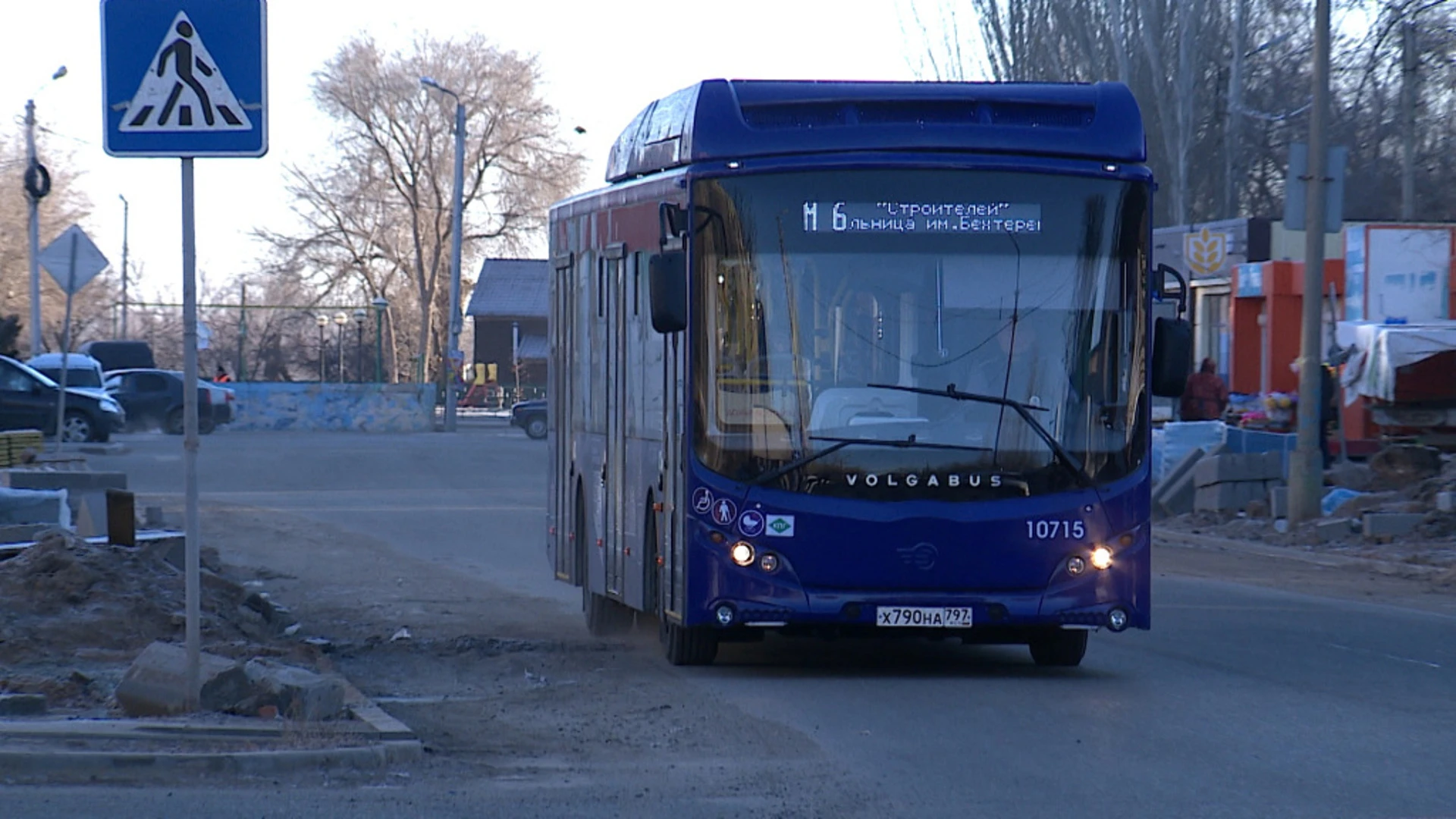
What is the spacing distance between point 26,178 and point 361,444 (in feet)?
45.5

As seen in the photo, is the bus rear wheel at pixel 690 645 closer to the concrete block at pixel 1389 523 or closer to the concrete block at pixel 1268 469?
the concrete block at pixel 1389 523

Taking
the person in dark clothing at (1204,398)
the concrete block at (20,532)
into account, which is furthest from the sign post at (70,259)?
the person in dark clothing at (1204,398)

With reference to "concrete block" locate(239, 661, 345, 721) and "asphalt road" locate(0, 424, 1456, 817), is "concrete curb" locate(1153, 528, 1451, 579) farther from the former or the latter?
"concrete block" locate(239, 661, 345, 721)

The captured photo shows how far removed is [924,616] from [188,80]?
4.52 meters

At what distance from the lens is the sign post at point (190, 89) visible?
7.74 meters

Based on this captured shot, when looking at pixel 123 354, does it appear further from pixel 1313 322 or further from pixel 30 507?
pixel 30 507

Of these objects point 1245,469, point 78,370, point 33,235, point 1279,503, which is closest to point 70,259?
point 1279,503

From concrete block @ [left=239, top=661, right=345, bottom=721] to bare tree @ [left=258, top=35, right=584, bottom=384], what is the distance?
2533 inches

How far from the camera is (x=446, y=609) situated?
1376 centimetres

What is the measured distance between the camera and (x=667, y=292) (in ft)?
30.8

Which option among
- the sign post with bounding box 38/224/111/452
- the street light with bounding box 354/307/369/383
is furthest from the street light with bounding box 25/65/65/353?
the street light with bounding box 354/307/369/383

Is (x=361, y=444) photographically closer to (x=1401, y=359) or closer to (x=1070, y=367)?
(x=1401, y=359)

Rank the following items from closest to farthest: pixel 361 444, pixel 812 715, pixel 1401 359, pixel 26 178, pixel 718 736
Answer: pixel 718 736, pixel 812 715, pixel 1401 359, pixel 26 178, pixel 361 444

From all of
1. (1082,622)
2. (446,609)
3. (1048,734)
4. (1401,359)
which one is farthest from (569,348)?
(1401,359)
